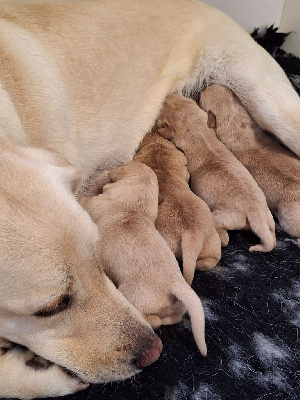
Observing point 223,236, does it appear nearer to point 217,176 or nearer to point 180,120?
point 217,176

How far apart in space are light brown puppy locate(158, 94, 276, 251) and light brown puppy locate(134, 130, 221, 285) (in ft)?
0.29

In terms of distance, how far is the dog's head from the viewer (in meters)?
1.11

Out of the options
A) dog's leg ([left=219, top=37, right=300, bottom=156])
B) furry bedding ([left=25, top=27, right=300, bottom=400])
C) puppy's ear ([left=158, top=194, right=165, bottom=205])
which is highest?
dog's leg ([left=219, top=37, right=300, bottom=156])

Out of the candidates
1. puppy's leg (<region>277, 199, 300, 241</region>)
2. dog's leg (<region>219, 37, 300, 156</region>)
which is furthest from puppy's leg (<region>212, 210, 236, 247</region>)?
dog's leg (<region>219, 37, 300, 156</region>)

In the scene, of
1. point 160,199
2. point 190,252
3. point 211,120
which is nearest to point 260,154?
point 211,120

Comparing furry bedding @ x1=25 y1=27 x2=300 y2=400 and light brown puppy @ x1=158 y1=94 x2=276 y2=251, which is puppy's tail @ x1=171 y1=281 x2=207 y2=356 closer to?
furry bedding @ x1=25 y1=27 x2=300 y2=400

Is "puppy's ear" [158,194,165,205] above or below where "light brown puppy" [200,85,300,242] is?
below

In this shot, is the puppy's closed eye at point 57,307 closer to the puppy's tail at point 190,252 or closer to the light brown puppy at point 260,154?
the puppy's tail at point 190,252

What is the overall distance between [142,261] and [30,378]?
422 millimetres

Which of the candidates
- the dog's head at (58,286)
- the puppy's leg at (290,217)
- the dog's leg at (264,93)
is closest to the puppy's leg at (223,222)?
the puppy's leg at (290,217)

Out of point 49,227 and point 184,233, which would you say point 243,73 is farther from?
point 49,227

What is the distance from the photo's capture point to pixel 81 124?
6.46 feet

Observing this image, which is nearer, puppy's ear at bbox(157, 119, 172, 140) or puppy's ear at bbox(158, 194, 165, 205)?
puppy's ear at bbox(158, 194, 165, 205)

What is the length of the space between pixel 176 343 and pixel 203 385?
5.9 inches
